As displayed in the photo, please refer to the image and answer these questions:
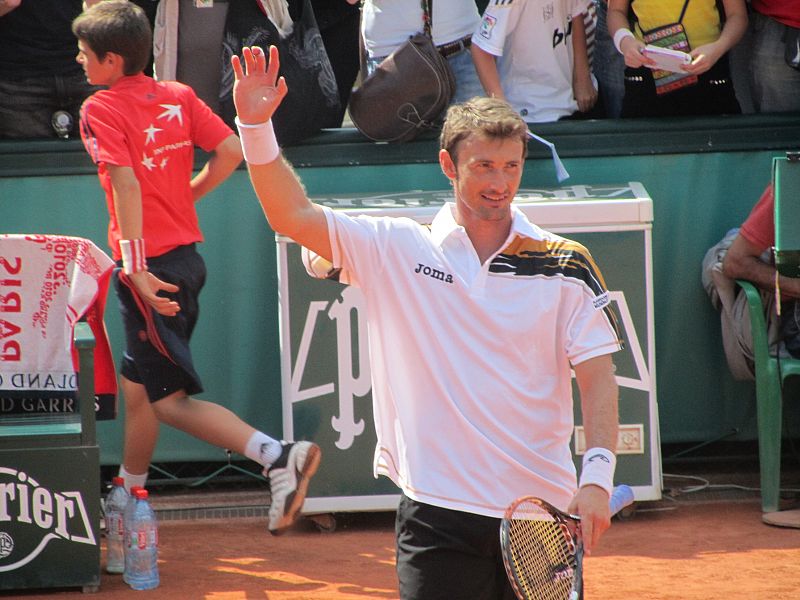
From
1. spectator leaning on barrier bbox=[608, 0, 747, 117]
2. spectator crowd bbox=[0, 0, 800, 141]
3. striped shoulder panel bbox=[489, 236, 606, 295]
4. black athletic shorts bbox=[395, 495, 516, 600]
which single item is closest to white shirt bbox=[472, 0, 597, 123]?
spectator crowd bbox=[0, 0, 800, 141]

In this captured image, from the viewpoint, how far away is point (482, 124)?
3.23 m

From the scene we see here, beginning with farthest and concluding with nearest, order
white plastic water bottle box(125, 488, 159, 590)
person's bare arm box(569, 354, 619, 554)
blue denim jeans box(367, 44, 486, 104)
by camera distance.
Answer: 1. blue denim jeans box(367, 44, 486, 104)
2. white plastic water bottle box(125, 488, 159, 590)
3. person's bare arm box(569, 354, 619, 554)

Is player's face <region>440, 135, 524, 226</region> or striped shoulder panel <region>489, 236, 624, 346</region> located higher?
player's face <region>440, 135, 524, 226</region>

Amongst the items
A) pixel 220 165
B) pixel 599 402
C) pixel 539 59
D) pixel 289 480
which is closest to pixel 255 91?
pixel 599 402

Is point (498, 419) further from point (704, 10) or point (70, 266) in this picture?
A: point (704, 10)

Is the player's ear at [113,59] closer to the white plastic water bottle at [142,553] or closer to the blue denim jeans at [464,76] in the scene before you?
the white plastic water bottle at [142,553]

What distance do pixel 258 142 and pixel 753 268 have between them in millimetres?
3475

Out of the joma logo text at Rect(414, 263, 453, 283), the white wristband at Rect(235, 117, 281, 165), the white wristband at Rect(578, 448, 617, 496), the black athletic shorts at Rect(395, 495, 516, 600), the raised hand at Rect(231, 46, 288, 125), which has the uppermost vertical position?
the raised hand at Rect(231, 46, 288, 125)

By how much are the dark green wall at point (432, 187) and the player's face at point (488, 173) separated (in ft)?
10.7

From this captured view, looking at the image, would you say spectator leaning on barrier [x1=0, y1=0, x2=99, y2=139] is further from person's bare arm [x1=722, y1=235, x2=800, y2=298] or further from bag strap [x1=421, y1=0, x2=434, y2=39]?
person's bare arm [x1=722, y1=235, x2=800, y2=298]

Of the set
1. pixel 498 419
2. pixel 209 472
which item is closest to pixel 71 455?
pixel 209 472

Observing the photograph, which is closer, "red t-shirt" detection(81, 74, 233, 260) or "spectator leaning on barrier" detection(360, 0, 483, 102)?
"red t-shirt" detection(81, 74, 233, 260)

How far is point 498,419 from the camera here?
3.22m

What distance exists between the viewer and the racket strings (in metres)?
2.95
